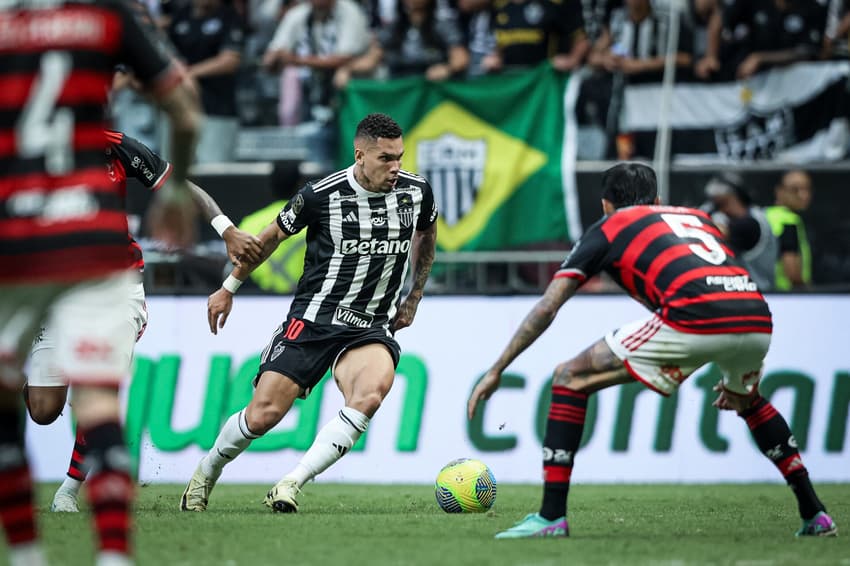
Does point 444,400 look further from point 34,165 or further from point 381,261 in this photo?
point 34,165

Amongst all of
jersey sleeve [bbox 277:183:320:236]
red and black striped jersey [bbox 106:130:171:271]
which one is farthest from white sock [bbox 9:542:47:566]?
jersey sleeve [bbox 277:183:320:236]

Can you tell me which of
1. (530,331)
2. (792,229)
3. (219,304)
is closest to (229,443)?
(219,304)

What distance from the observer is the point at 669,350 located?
281 inches

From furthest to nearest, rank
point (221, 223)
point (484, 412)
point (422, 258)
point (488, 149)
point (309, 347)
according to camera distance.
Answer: point (488, 149) < point (484, 412) < point (422, 258) < point (309, 347) < point (221, 223)

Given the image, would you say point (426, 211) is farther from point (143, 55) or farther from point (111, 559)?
point (111, 559)

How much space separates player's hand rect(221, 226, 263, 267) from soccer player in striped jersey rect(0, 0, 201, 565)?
3608 mm

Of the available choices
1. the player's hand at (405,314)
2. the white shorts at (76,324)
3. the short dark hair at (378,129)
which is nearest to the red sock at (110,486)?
the white shorts at (76,324)

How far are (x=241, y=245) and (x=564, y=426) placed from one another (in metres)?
2.66

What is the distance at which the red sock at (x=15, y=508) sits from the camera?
517 cm

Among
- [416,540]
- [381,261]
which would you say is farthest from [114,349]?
[381,261]

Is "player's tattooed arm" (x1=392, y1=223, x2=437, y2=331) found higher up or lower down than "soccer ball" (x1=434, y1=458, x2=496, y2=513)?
higher up

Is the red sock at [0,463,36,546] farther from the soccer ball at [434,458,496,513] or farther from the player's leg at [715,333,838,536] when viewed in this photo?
the soccer ball at [434,458,496,513]

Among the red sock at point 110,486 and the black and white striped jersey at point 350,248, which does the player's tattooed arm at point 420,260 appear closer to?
the black and white striped jersey at point 350,248

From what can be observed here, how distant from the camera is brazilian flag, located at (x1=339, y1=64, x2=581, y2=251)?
13.7 metres
